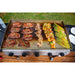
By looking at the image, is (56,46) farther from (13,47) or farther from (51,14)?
(51,14)

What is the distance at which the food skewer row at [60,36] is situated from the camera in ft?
9.03

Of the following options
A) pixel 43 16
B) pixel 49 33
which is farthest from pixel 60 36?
pixel 43 16

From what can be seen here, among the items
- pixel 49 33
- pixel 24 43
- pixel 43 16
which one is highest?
pixel 43 16

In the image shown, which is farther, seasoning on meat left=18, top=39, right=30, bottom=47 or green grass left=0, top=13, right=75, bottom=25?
green grass left=0, top=13, right=75, bottom=25

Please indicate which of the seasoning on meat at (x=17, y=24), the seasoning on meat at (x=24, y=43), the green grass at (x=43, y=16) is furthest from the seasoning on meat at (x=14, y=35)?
the green grass at (x=43, y=16)

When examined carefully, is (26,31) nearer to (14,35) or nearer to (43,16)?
(14,35)

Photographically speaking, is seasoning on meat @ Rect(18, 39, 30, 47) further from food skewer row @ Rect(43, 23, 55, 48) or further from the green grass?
the green grass

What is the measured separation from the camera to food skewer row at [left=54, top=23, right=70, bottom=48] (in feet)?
9.03

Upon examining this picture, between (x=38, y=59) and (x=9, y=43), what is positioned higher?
(x=9, y=43)

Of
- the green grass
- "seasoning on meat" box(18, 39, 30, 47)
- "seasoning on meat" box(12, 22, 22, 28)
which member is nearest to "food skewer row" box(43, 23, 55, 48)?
"seasoning on meat" box(18, 39, 30, 47)

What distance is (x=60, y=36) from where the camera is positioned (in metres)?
3.05

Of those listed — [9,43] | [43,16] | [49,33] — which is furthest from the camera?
[43,16]

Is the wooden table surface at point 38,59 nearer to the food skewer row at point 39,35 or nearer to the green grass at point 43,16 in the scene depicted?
the food skewer row at point 39,35

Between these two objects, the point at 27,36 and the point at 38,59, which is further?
the point at 38,59
